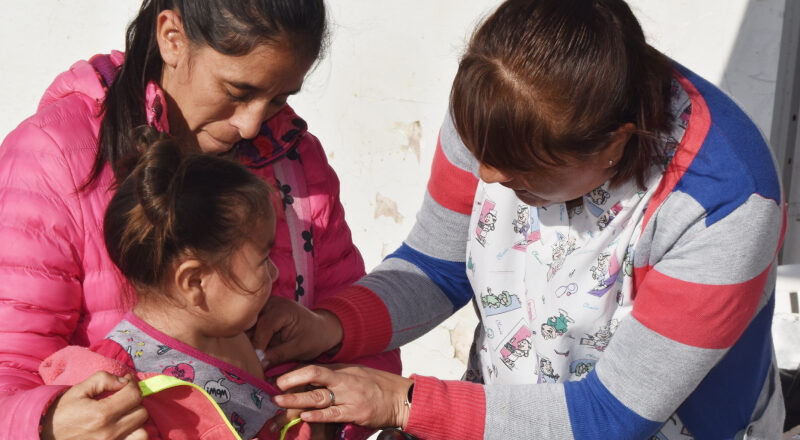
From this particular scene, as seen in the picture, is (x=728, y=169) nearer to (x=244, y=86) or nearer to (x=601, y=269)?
(x=601, y=269)

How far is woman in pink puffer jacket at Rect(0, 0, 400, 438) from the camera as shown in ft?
5.21

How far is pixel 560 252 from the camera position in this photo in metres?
1.88

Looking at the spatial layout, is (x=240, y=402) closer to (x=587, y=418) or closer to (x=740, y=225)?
(x=587, y=418)

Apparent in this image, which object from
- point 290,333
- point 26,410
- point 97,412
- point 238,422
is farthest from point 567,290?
point 26,410

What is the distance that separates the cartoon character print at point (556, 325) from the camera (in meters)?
1.85

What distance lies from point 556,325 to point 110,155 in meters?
1.03

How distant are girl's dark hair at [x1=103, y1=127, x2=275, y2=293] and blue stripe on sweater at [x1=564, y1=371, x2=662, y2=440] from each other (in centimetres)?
78

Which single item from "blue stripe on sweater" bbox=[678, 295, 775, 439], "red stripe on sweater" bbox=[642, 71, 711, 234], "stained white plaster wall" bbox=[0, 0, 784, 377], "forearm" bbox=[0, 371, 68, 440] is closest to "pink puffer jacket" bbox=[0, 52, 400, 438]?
"forearm" bbox=[0, 371, 68, 440]

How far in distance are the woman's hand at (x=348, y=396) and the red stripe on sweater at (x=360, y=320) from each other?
0.15 m

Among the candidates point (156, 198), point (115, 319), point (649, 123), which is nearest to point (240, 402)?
point (115, 319)

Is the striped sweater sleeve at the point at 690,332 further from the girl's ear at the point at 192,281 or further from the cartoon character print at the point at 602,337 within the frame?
the girl's ear at the point at 192,281

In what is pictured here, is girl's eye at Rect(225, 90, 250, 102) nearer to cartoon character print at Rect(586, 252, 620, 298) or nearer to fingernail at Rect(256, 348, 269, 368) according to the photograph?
fingernail at Rect(256, 348, 269, 368)

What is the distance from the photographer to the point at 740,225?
158 centimetres

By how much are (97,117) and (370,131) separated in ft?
6.51
